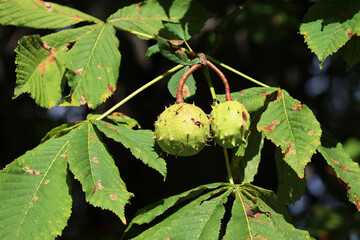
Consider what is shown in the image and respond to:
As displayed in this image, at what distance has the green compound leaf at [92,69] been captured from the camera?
4.65 ft

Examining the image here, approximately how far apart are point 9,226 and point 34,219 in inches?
2.5

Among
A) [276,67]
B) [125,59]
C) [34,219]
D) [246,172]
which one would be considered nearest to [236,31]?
[276,67]

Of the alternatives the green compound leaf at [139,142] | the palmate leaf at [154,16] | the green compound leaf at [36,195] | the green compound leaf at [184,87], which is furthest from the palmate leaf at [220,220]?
the palmate leaf at [154,16]

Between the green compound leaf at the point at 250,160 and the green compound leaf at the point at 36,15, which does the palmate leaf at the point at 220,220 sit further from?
the green compound leaf at the point at 36,15

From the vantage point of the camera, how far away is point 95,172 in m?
1.17

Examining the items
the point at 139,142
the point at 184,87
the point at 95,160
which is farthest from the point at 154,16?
the point at 95,160

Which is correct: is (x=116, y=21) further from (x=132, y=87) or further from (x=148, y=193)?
(x=148, y=193)

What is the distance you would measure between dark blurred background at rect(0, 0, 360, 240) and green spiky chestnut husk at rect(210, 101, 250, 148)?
1511 mm

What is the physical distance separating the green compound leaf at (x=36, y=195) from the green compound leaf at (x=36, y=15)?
1.62 feet

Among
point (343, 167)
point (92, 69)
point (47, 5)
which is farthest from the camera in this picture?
point (47, 5)

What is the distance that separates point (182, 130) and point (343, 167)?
538 mm

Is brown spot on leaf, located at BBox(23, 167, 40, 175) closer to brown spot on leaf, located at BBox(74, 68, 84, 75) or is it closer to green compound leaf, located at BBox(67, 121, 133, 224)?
green compound leaf, located at BBox(67, 121, 133, 224)

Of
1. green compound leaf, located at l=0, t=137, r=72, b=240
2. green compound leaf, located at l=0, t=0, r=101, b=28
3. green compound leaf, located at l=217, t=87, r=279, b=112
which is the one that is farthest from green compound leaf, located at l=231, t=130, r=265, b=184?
green compound leaf, located at l=0, t=0, r=101, b=28

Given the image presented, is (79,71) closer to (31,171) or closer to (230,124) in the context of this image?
(31,171)
